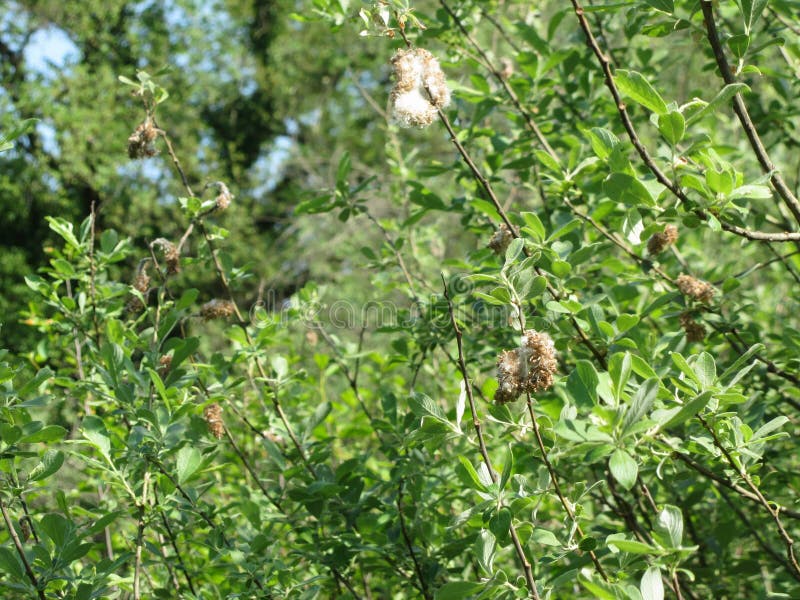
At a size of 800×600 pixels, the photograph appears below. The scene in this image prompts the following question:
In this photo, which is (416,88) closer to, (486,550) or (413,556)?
(486,550)

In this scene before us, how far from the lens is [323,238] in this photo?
11.2 m

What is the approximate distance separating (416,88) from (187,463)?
2.61 feet

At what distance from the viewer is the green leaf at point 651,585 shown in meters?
0.94

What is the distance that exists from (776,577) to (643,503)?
0.37 metres

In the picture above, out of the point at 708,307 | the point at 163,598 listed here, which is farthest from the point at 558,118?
the point at 163,598

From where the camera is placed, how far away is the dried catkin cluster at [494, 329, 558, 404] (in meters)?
1.01

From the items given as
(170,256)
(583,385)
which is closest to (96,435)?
(170,256)

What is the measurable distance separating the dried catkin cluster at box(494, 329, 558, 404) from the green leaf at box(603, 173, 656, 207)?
31cm

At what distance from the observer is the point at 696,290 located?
1.51 m

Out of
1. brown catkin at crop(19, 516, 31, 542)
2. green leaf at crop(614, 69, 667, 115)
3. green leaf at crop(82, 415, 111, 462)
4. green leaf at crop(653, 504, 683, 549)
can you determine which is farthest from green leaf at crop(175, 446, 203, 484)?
green leaf at crop(614, 69, 667, 115)

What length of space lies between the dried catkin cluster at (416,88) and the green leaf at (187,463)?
72 cm

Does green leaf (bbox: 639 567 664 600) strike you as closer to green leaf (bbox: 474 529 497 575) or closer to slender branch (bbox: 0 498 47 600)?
green leaf (bbox: 474 529 497 575)

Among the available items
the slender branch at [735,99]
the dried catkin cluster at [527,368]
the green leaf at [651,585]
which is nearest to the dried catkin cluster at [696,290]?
the slender branch at [735,99]

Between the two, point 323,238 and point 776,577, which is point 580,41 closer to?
point 776,577
